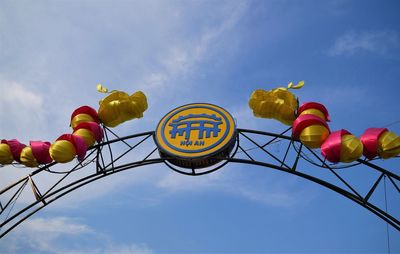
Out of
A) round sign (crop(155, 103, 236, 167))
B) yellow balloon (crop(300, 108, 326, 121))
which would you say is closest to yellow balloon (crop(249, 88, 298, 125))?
yellow balloon (crop(300, 108, 326, 121))

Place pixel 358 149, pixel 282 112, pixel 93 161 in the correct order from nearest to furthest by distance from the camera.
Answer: pixel 358 149
pixel 282 112
pixel 93 161

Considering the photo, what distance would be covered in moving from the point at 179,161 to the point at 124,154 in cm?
177

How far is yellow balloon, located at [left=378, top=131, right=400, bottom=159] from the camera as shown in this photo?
7.27 metres

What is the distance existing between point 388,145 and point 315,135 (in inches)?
54.3

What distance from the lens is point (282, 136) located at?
8812 millimetres

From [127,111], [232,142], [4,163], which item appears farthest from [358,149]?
[4,163]

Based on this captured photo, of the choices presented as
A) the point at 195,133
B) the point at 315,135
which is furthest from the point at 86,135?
the point at 315,135

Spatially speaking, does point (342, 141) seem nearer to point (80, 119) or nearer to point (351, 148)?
point (351, 148)

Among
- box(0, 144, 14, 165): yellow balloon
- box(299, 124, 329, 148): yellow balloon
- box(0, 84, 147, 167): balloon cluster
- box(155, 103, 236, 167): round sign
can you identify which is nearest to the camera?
box(299, 124, 329, 148): yellow balloon

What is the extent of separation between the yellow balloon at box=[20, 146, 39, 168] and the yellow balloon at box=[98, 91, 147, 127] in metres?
1.95

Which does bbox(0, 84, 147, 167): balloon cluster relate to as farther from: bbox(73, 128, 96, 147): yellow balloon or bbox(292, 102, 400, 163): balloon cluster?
bbox(292, 102, 400, 163): balloon cluster

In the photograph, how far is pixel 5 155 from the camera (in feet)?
31.4

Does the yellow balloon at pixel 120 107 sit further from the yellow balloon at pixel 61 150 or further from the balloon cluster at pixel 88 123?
the yellow balloon at pixel 61 150

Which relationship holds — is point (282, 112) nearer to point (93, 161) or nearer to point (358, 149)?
point (358, 149)
